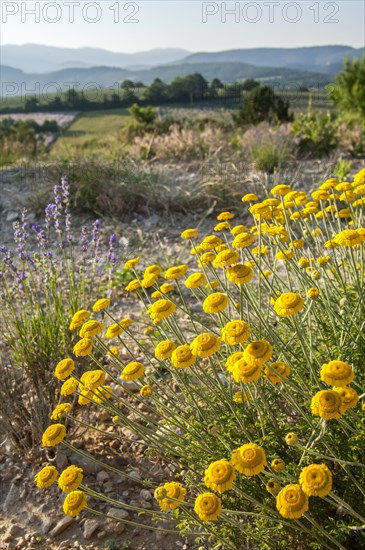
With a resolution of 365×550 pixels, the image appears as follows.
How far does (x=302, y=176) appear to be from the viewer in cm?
697

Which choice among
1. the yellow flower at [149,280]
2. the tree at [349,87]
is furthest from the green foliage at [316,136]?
the tree at [349,87]

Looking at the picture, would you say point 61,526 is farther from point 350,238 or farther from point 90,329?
point 350,238

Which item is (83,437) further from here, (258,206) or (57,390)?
(258,206)

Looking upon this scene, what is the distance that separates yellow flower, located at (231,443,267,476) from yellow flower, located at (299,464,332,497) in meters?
0.11

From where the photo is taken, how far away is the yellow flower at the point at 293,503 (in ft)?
3.68

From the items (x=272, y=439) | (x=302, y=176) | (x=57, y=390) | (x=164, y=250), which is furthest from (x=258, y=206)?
(x=302, y=176)

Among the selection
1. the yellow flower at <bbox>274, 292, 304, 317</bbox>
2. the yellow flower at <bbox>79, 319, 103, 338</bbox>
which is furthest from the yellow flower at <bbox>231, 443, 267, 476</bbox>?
the yellow flower at <bbox>79, 319, 103, 338</bbox>

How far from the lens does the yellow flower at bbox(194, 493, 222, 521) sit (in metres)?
1.19

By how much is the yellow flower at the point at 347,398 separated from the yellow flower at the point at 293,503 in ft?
0.75

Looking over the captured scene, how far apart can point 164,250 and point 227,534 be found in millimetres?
3623

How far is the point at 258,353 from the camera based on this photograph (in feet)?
4.12

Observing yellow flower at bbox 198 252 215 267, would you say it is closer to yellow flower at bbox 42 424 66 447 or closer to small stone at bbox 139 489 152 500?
yellow flower at bbox 42 424 66 447

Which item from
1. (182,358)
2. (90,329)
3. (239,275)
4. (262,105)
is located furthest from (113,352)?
(262,105)

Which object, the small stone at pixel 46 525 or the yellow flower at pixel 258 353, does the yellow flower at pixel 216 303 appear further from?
the small stone at pixel 46 525
